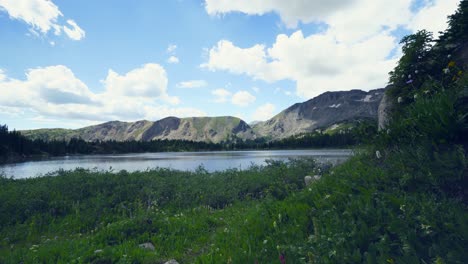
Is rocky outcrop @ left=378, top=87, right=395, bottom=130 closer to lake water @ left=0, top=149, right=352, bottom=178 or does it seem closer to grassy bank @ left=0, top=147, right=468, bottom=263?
grassy bank @ left=0, top=147, right=468, bottom=263

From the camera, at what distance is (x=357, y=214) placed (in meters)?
4.14

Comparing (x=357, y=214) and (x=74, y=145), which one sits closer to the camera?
(x=357, y=214)

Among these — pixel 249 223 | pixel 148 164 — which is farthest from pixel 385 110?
pixel 148 164

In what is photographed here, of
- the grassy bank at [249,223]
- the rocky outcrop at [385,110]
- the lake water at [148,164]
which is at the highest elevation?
the rocky outcrop at [385,110]

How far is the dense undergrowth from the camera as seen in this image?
3.39 m

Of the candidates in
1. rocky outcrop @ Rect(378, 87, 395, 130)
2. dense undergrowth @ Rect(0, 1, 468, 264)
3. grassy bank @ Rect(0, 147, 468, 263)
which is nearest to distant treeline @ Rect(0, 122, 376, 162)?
rocky outcrop @ Rect(378, 87, 395, 130)

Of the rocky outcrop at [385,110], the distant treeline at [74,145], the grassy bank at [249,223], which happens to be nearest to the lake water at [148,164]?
the rocky outcrop at [385,110]

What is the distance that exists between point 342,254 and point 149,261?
479 centimetres

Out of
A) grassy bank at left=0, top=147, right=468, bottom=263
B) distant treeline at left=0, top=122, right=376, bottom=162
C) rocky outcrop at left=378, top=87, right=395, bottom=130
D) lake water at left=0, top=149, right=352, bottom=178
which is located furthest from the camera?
distant treeline at left=0, top=122, right=376, bottom=162

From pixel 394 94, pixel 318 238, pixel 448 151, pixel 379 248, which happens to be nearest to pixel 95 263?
pixel 318 238

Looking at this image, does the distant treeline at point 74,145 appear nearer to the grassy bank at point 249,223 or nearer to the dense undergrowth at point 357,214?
the dense undergrowth at point 357,214

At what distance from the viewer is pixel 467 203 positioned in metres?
3.59

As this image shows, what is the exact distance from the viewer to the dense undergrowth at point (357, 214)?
133 inches

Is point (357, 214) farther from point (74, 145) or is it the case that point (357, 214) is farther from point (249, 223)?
point (74, 145)
